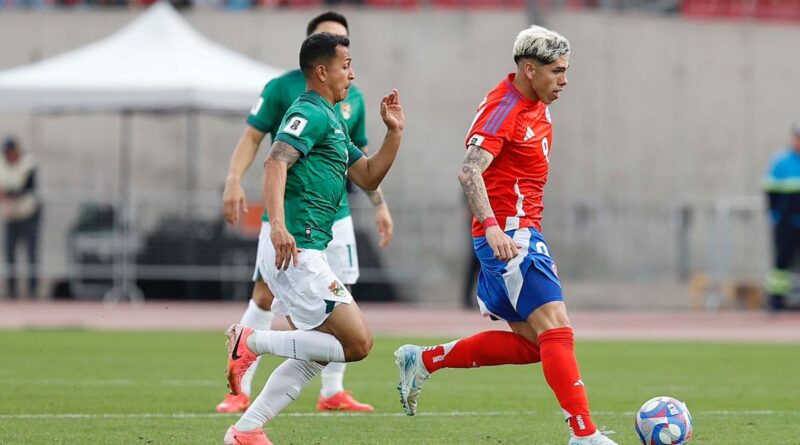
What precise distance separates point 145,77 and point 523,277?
47.4 feet

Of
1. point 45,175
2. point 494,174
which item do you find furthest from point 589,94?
point 494,174

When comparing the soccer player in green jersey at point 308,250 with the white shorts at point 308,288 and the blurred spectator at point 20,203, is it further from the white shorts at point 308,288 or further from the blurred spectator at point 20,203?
the blurred spectator at point 20,203

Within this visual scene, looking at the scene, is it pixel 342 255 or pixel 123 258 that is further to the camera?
pixel 123 258

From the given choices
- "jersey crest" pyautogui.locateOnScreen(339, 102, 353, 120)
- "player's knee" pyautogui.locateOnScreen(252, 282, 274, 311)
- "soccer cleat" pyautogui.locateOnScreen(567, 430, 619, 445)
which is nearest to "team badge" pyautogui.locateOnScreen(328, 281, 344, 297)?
"soccer cleat" pyautogui.locateOnScreen(567, 430, 619, 445)

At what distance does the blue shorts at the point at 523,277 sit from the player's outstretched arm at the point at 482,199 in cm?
10

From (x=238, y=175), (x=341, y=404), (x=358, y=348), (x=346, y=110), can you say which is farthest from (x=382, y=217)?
(x=358, y=348)

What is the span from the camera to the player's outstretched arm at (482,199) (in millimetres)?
7047

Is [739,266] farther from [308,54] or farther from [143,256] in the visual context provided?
[308,54]

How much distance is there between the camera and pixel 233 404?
30.2 feet

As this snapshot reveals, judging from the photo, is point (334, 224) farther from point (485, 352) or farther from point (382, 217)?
point (485, 352)

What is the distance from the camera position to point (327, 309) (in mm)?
6949

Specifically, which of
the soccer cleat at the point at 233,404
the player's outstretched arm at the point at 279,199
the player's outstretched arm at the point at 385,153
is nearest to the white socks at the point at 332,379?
the soccer cleat at the point at 233,404

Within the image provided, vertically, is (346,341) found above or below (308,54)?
below

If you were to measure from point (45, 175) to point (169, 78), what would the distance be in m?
4.61
